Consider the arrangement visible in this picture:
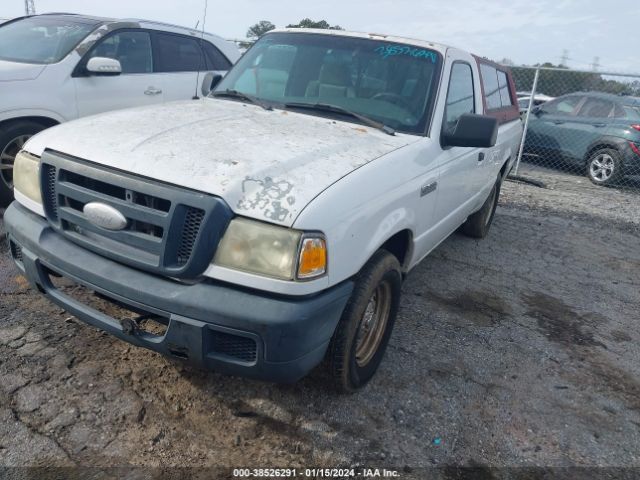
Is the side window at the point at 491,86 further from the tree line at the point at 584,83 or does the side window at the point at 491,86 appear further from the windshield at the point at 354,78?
the tree line at the point at 584,83

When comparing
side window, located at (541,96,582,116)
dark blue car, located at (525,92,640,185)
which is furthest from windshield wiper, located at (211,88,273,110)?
side window, located at (541,96,582,116)

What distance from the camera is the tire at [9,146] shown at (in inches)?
176

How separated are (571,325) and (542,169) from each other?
8095mm

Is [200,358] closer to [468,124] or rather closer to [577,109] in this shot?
[468,124]

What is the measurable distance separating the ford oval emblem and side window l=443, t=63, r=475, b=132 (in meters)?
2.06

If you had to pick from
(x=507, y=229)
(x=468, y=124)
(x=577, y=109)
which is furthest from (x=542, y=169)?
(x=468, y=124)

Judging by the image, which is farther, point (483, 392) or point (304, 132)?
point (483, 392)

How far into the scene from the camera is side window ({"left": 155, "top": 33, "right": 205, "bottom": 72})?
5.85 m

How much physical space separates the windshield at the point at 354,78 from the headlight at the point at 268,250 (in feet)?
4.43

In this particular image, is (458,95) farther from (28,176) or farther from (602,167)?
(602,167)

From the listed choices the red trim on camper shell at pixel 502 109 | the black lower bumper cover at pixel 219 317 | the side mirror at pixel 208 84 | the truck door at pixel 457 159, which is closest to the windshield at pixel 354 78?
the truck door at pixel 457 159

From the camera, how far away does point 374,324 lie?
2.95 meters

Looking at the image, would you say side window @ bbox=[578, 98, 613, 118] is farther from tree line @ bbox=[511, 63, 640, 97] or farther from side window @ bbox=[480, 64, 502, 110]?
side window @ bbox=[480, 64, 502, 110]

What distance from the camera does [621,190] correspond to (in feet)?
32.0
